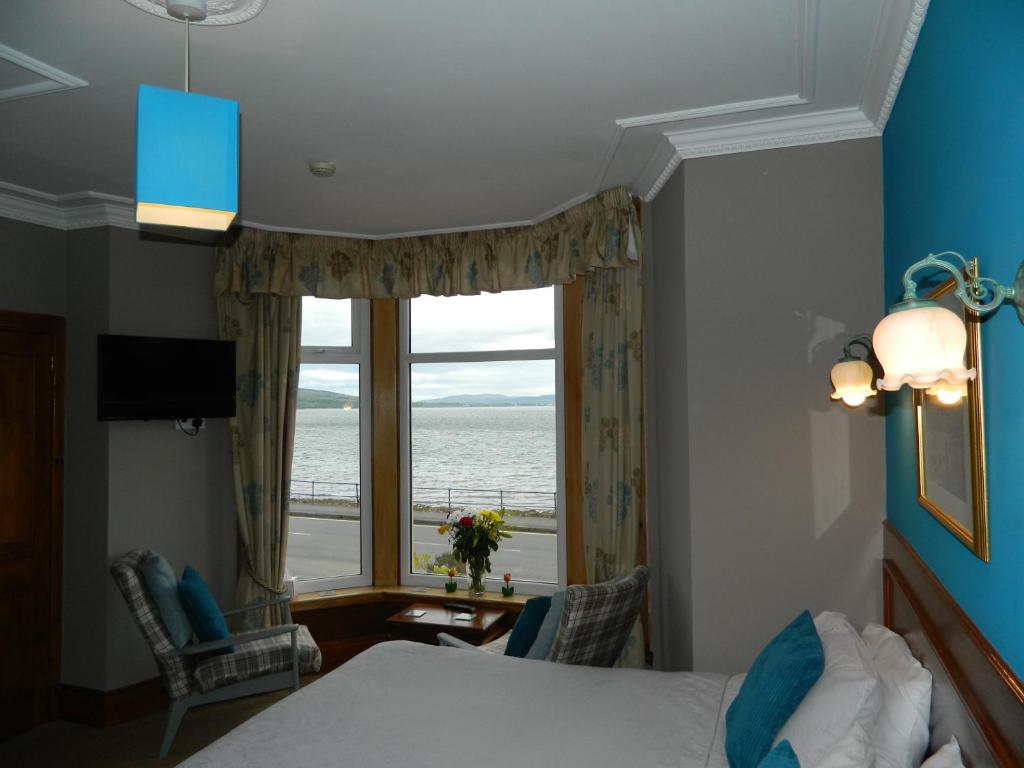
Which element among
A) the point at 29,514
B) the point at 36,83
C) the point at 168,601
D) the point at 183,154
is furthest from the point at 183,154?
the point at 29,514

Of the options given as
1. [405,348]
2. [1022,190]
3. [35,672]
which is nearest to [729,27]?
[1022,190]

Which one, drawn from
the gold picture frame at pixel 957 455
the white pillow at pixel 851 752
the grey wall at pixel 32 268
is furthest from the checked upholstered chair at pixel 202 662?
the gold picture frame at pixel 957 455

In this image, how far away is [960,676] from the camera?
1657mm

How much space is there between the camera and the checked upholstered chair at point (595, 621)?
2951 millimetres

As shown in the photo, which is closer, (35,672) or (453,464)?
(35,672)

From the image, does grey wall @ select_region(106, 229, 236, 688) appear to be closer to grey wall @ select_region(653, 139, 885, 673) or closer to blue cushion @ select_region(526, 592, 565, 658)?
blue cushion @ select_region(526, 592, 565, 658)

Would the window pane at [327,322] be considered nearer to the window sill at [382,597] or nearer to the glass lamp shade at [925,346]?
the window sill at [382,597]

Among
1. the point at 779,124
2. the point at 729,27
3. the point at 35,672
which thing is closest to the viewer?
the point at 729,27

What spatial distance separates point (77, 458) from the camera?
13.2 ft

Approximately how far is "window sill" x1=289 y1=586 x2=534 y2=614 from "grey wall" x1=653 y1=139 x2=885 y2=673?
1714 millimetres

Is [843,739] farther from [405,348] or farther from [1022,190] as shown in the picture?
[405,348]

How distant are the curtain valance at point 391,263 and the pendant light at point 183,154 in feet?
8.09

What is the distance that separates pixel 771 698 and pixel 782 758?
354 millimetres

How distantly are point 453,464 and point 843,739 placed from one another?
3377mm
